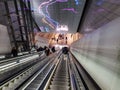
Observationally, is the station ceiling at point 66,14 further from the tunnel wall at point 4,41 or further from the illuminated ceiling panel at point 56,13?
the tunnel wall at point 4,41

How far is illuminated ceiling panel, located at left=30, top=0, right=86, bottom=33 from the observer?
73.8ft

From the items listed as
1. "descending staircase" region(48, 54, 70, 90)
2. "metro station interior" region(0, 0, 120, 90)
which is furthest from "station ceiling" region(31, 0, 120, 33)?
"descending staircase" region(48, 54, 70, 90)

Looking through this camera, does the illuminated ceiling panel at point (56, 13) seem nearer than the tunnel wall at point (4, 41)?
No

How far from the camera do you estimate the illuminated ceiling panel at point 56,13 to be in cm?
2248

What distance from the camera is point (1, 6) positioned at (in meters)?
15.6

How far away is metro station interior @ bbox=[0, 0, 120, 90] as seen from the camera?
10.1 ft

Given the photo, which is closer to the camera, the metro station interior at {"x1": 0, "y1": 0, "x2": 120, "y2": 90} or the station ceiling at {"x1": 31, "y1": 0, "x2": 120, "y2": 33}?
the metro station interior at {"x1": 0, "y1": 0, "x2": 120, "y2": 90}

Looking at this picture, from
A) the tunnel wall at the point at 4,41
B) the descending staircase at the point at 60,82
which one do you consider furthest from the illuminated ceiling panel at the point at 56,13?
the descending staircase at the point at 60,82

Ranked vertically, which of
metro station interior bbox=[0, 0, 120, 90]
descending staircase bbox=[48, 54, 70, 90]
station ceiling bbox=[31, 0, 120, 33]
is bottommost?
descending staircase bbox=[48, 54, 70, 90]

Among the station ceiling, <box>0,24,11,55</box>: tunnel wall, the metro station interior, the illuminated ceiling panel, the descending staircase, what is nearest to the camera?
the metro station interior

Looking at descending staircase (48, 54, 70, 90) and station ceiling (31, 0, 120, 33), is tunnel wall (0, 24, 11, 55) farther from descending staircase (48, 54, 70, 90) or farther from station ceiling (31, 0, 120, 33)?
station ceiling (31, 0, 120, 33)

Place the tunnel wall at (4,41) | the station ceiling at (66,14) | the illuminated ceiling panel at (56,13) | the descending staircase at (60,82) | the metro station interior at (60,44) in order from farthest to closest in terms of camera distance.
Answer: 1. the illuminated ceiling panel at (56,13)
2. the station ceiling at (66,14)
3. the tunnel wall at (4,41)
4. the descending staircase at (60,82)
5. the metro station interior at (60,44)

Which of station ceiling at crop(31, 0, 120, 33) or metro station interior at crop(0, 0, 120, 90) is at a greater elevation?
station ceiling at crop(31, 0, 120, 33)

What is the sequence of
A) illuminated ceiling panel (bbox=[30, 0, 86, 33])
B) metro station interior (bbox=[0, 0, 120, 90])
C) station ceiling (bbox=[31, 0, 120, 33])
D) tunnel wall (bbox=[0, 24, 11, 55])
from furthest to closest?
illuminated ceiling panel (bbox=[30, 0, 86, 33])
station ceiling (bbox=[31, 0, 120, 33])
tunnel wall (bbox=[0, 24, 11, 55])
metro station interior (bbox=[0, 0, 120, 90])
